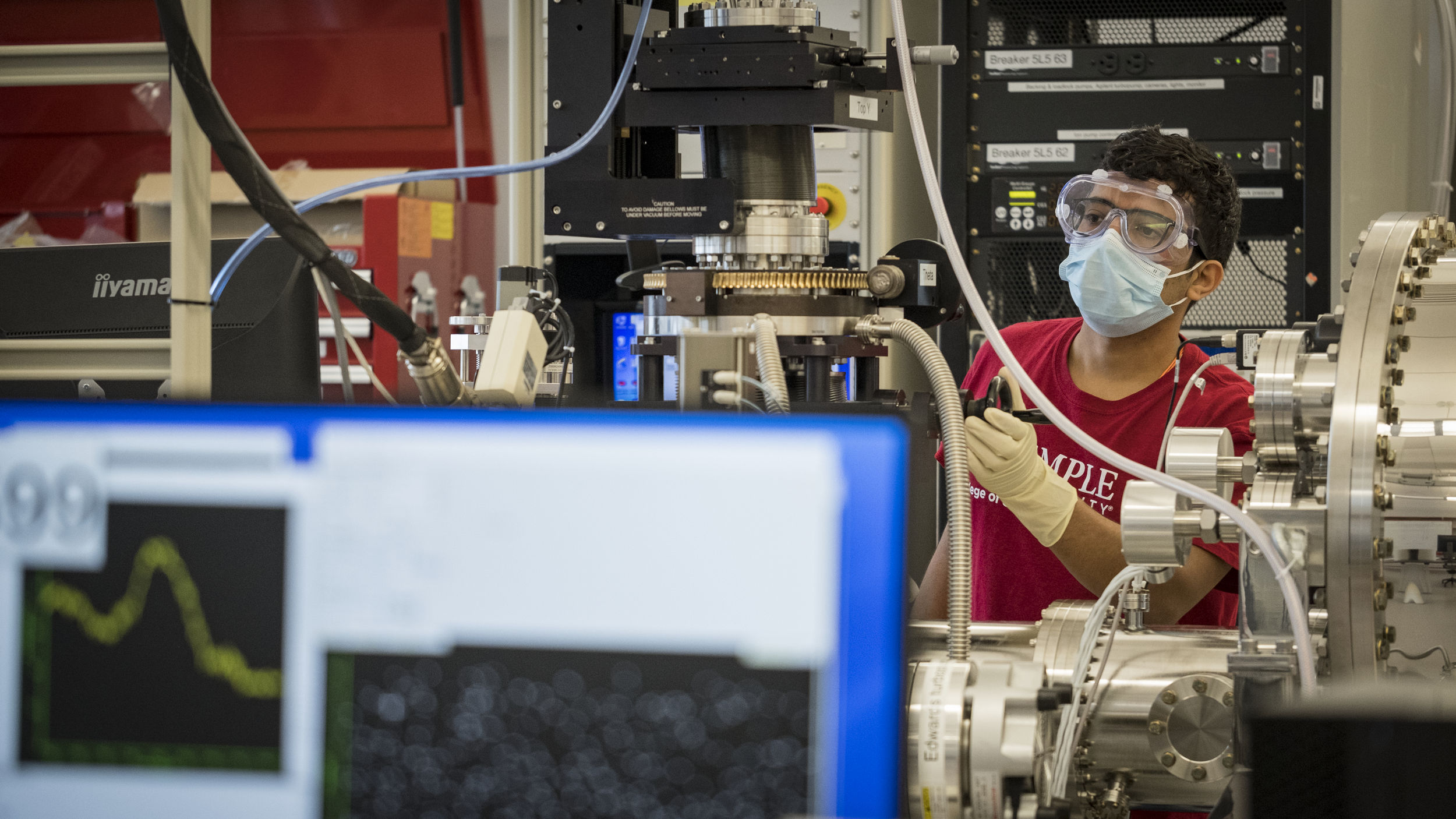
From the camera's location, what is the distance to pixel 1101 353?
1.70 metres

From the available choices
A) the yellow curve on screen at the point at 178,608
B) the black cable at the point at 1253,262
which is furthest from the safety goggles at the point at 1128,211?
the yellow curve on screen at the point at 178,608

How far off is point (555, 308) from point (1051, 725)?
2.74 feet

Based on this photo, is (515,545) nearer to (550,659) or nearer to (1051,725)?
(550,659)

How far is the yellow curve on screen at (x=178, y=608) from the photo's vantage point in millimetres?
617

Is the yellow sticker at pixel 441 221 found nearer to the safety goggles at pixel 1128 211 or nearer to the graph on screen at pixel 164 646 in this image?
the safety goggles at pixel 1128 211

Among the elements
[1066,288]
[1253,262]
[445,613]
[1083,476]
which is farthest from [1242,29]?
[445,613]

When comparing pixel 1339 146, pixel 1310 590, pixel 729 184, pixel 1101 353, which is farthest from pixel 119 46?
pixel 1339 146

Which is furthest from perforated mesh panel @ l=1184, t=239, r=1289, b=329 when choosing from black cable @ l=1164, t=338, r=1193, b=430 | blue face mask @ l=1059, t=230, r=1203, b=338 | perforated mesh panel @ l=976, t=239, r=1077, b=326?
blue face mask @ l=1059, t=230, r=1203, b=338

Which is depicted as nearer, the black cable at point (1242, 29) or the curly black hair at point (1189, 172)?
the curly black hair at point (1189, 172)

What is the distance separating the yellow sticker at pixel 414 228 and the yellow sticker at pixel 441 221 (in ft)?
0.07

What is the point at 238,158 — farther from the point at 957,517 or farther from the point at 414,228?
the point at 414,228

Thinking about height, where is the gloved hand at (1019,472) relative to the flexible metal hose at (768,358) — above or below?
below

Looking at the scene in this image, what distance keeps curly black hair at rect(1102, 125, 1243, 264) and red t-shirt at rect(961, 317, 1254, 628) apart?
15 centimetres

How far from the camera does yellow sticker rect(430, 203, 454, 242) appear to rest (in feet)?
10.3
